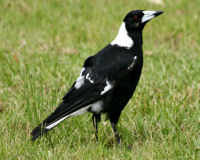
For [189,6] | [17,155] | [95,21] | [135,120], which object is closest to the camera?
[17,155]

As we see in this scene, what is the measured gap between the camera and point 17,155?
3.14 m

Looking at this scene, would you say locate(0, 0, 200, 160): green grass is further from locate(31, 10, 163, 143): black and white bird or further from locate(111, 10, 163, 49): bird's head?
locate(111, 10, 163, 49): bird's head

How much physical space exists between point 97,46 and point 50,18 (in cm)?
138

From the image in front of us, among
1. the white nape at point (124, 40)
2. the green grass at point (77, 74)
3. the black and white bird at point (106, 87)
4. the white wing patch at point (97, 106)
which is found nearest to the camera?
the green grass at point (77, 74)

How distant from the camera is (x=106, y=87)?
3.55 metres

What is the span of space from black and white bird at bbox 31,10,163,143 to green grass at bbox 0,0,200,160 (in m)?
0.20

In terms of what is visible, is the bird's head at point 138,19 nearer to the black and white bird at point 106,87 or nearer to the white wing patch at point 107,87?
the black and white bird at point 106,87

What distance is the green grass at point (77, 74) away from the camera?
11.0 feet

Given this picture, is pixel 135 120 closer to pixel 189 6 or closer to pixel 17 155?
pixel 17 155

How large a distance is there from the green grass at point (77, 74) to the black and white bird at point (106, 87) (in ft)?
0.66

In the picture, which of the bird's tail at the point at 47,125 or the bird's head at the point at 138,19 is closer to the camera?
the bird's tail at the point at 47,125

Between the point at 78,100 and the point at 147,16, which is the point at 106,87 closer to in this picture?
the point at 78,100

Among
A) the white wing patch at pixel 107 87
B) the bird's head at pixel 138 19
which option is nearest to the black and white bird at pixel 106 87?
the white wing patch at pixel 107 87

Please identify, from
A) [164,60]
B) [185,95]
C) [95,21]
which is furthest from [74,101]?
[95,21]
